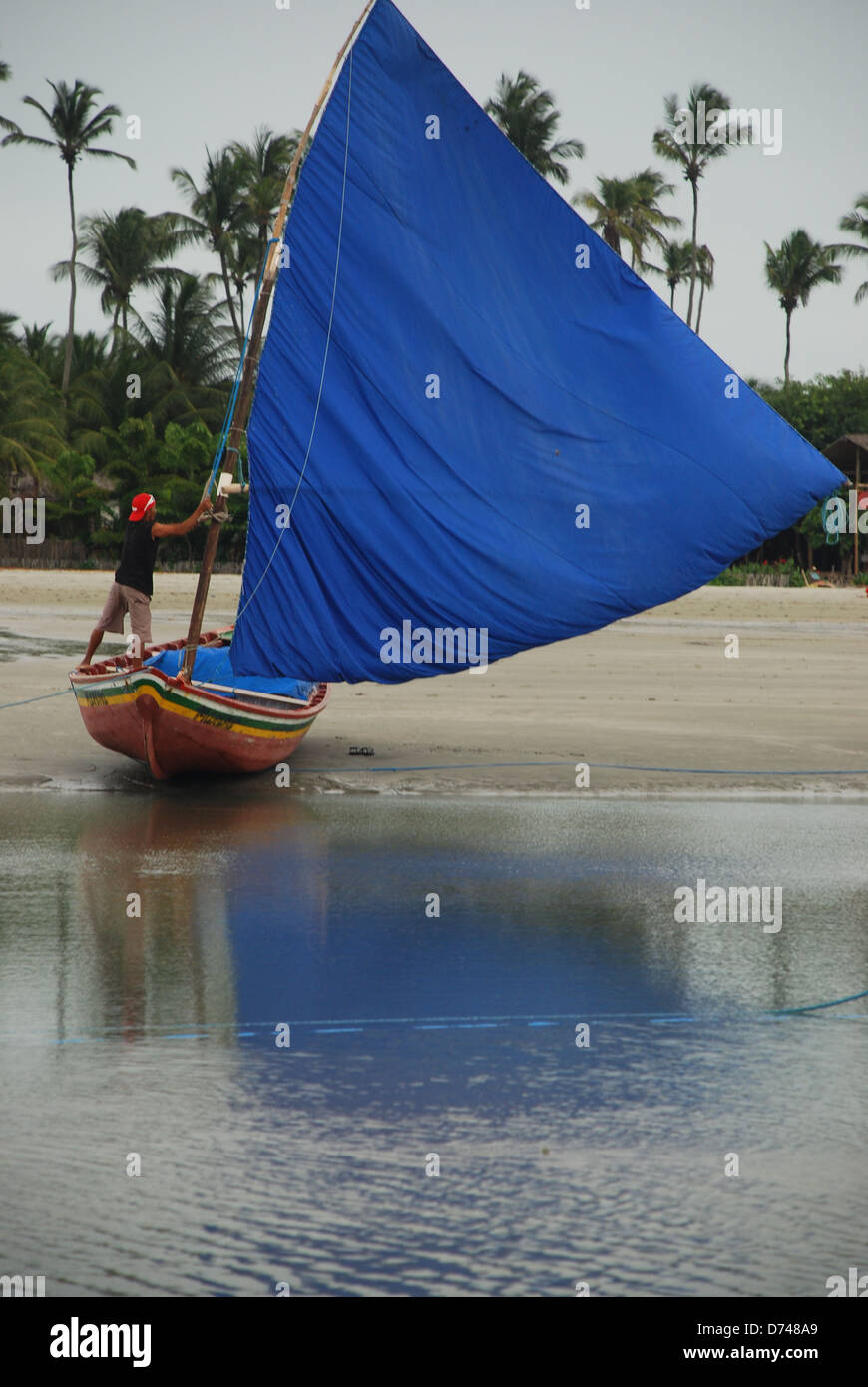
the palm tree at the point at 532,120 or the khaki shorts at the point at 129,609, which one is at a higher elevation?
the palm tree at the point at 532,120

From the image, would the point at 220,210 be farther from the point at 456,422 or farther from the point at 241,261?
the point at 456,422

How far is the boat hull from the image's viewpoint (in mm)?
12164

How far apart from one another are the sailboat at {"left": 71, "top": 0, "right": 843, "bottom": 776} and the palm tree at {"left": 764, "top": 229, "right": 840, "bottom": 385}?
228 ft

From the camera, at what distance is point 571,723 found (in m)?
17.1

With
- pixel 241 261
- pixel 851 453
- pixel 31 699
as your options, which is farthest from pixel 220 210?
→ pixel 31 699

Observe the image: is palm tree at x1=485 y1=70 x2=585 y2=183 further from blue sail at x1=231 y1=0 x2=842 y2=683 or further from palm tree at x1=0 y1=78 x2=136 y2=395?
blue sail at x1=231 y1=0 x2=842 y2=683

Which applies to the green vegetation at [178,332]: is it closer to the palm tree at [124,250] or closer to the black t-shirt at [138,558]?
the palm tree at [124,250]

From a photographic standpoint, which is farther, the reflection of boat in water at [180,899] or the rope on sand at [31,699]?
the rope on sand at [31,699]

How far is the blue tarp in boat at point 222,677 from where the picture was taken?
14.5 metres

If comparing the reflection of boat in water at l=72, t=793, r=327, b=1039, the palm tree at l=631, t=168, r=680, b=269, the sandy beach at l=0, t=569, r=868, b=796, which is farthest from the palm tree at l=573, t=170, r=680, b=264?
the reflection of boat in water at l=72, t=793, r=327, b=1039

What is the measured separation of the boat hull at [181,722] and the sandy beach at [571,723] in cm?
48

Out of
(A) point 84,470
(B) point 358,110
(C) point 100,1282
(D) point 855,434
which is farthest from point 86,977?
(D) point 855,434

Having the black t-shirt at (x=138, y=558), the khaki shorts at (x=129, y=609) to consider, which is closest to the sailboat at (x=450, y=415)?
the black t-shirt at (x=138, y=558)
